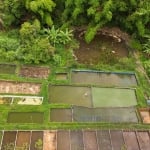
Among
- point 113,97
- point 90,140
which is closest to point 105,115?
point 113,97

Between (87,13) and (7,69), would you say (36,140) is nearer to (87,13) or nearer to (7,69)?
(7,69)

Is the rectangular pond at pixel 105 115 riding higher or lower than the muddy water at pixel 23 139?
higher

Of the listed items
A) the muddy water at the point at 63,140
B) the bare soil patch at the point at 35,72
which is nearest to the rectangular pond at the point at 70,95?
the bare soil patch at the point at 35,72

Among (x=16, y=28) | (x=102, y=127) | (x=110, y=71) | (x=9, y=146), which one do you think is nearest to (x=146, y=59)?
(x=110, y=71)

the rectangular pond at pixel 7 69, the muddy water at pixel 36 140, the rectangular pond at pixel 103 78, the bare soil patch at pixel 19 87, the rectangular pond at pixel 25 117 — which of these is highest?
the rectangular pond at pixel 7 69

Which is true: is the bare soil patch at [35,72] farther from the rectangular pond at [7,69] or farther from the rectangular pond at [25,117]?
the rectangular pond at [25,117]

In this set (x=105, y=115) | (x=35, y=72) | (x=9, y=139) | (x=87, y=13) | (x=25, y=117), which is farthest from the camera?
(x=87, y=13)

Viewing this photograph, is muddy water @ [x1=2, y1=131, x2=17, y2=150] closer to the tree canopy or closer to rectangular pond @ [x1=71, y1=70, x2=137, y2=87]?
rectangular pond @ [x1=71, y1=70, x2=137, y2=87]
